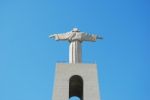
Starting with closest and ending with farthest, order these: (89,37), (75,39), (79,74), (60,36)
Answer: (79,74)
(75,39)
(60,36)
(89,37)

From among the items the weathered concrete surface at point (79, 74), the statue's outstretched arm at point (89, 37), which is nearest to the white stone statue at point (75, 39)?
the statue's outstretched arm at point (89, 37)

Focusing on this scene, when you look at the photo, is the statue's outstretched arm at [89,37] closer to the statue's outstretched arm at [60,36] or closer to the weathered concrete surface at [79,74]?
the statue's outstretched arm at [60,36]

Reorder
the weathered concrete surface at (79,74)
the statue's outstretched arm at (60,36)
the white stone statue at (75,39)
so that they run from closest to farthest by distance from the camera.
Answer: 1. the weathered concrete surface at (79,74)
2. the white stone statue at (75,39)
3. the statue's outstretched arm at (60,36)

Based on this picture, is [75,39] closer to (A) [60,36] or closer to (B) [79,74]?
(A) [60,36]

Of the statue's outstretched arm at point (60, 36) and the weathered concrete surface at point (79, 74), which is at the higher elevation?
the statue's outstretched arm at point (60, 36)

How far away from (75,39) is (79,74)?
3237mm

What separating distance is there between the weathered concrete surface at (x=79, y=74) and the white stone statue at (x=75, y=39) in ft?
3.27

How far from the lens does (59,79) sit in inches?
1145

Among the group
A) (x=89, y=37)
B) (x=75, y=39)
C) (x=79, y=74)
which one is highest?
(x=89, y=37)

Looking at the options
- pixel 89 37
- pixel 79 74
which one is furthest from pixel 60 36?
pixel 79 74

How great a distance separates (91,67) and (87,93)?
2398 mm

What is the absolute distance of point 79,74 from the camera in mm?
29406

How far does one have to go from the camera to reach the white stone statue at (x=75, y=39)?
3058cm

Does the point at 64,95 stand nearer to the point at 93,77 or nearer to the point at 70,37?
the point at 93,77
